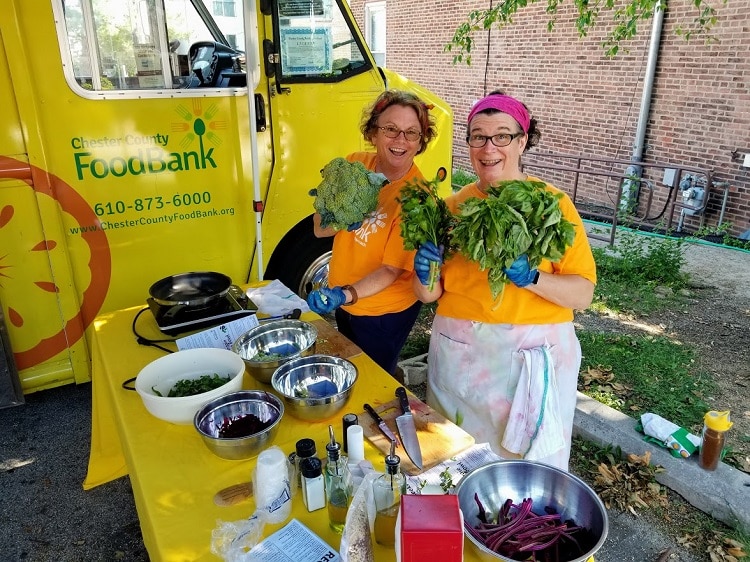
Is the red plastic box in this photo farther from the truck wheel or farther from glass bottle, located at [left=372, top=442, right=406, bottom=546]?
the truck wheel

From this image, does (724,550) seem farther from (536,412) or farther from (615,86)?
(615,86)

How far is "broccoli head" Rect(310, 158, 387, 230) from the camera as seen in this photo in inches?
101

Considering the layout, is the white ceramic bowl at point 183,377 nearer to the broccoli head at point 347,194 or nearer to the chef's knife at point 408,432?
the chef's knife at point 408,432

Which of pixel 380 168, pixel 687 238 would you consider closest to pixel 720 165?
pixel 687 238

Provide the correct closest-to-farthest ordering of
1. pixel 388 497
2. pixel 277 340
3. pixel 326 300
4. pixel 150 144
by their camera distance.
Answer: pixel 388 497, pixel 326 300, pixel 277 340, pixel 150 144

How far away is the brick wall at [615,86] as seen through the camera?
742 centimetres

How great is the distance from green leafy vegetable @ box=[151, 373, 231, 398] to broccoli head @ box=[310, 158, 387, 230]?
884 mm

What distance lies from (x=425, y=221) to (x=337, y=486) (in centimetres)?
107

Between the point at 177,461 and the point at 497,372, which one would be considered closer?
the point at 177,461

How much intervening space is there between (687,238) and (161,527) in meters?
7.88

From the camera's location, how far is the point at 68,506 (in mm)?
3145

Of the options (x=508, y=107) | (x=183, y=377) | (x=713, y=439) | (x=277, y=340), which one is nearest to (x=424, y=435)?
(x=277, y=340)

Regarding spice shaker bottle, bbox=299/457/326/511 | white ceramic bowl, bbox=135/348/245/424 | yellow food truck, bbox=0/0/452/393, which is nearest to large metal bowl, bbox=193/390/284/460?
white ceramic bowl, bbox=135/348/245/424

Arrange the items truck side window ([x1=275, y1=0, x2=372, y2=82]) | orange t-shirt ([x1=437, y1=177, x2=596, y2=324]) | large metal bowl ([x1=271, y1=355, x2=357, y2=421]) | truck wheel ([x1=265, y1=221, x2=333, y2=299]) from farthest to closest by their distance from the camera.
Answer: truck wheel ([x1=265, y1=221, x2=333, y2=299])
truck side window ([x1=275, y1=0, x2=372, y2=82])
orange t-shirt ([x1=437, y1=177, x2=596, y2=324])
large metal bowl ([x1=271, y1=355, x2=357, y2=421])
